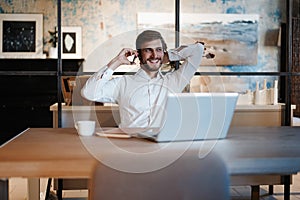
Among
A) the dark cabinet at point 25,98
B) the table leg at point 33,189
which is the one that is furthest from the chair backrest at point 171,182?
the dark cabinet at point 25,98

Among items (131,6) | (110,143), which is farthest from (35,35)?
(110,143)

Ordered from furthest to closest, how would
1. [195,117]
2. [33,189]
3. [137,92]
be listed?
1. [33,189]
2. [137,92]
3. [195,117]

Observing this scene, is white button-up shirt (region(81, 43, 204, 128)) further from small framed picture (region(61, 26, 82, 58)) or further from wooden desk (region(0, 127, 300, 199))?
small framed picture (region(61, 26, 82, 58))

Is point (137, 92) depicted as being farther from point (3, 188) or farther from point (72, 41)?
point (72, 41)

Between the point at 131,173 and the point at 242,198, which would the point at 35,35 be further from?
the point at 131,173

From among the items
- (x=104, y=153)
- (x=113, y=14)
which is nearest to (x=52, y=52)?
(x=113, y=14)

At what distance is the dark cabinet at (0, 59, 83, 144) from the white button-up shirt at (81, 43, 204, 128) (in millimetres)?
3657

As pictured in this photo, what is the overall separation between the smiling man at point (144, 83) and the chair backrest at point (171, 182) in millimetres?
1241

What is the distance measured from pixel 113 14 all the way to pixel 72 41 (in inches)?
27.8

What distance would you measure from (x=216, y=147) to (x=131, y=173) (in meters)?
0.67

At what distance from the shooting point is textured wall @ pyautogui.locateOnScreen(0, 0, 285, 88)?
21.1ft

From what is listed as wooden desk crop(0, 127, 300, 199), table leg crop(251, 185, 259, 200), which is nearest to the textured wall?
table leg crop(251, 185, 259, 200)

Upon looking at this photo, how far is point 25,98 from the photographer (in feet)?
19.3

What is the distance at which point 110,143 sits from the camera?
165 cm
